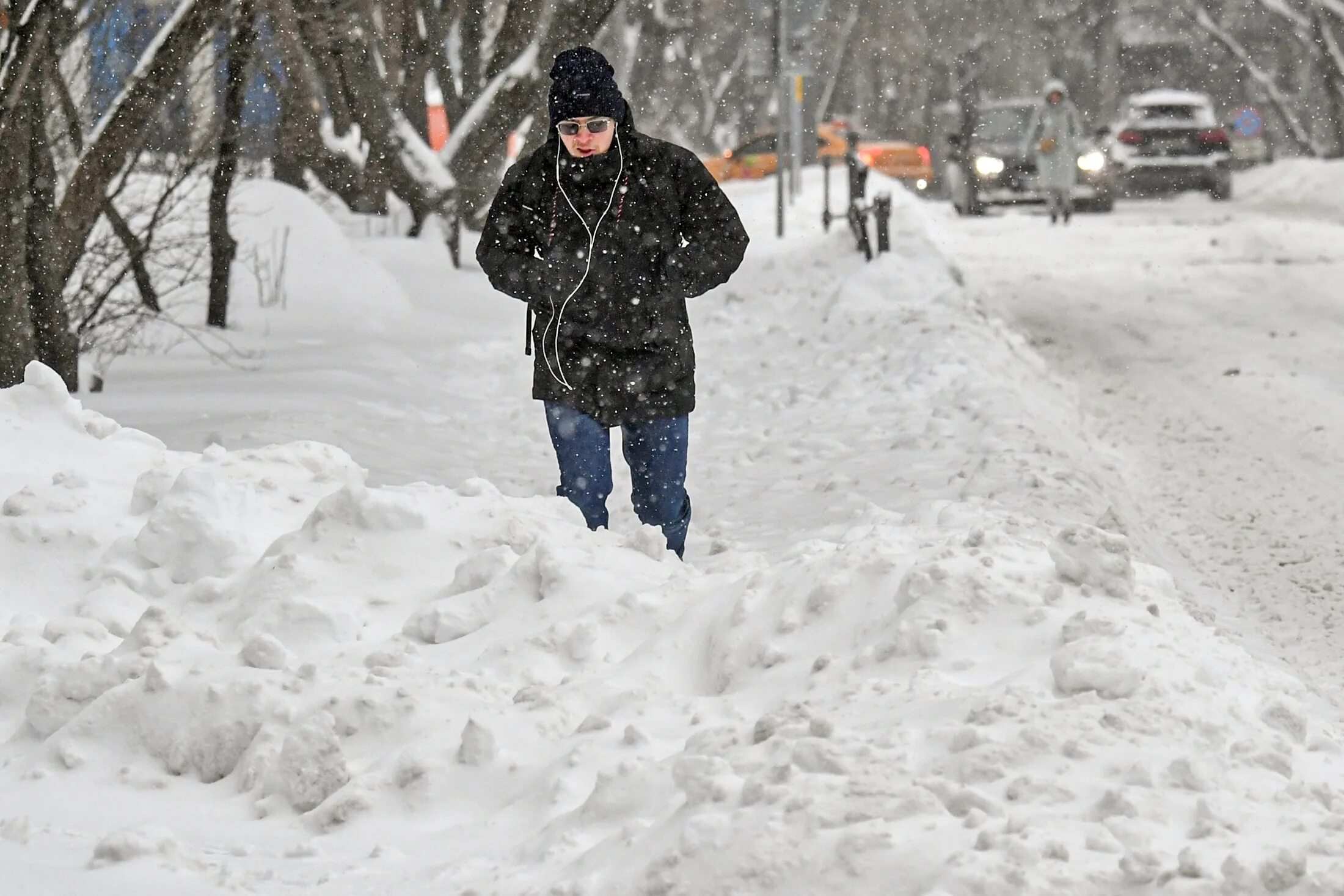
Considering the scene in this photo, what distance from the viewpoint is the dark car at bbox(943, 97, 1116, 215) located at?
80.5ft

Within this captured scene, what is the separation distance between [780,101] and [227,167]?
8775 mm

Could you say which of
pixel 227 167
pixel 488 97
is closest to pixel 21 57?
pixel 227 167

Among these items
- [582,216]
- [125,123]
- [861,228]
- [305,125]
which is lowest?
[861,228]

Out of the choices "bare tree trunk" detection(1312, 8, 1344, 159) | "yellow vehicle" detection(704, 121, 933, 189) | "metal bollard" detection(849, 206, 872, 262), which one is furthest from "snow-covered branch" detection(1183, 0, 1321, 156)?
"metal bollard" detection(849, 206, 872, 262)

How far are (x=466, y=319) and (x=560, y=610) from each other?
9.73 metres

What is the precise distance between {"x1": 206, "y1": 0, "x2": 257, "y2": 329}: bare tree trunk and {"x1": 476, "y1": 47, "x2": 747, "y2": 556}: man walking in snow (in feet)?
16.4

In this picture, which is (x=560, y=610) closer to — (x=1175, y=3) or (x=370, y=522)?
(x=370, y=522)

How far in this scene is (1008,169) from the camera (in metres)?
24.6

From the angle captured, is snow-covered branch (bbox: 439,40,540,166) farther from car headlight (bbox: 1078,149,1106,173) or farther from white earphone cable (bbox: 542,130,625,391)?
car headlight (bbox: 1078,149,1106,173)

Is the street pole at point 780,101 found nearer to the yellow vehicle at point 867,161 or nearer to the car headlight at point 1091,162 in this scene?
the car headlight at point 1091,162

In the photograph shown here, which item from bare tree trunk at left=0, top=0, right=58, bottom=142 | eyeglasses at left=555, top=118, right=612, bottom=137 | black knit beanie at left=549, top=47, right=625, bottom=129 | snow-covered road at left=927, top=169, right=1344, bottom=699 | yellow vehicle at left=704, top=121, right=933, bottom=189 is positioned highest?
bare tree trunk at left=0, top=0, right=58, bottom=142

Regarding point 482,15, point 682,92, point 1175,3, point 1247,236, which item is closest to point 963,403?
point 482,15

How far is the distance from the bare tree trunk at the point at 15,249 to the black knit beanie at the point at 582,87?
305cm

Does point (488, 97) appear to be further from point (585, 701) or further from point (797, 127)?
point (585, 701)
